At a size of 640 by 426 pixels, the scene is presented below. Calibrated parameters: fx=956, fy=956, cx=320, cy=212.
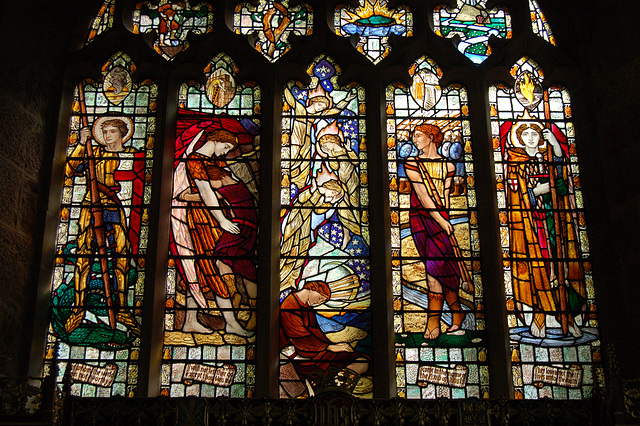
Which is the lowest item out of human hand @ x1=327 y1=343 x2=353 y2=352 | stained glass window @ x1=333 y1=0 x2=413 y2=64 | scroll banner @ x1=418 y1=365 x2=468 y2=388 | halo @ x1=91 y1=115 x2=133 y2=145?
scroll banner @ x1=418 y1=365 x2=468 y2=388

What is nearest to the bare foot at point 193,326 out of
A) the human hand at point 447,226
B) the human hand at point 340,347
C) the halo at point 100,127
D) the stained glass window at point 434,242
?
the human hand at point 340,347

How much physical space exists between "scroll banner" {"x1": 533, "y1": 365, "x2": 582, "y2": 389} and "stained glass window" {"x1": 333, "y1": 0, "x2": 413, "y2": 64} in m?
3.74

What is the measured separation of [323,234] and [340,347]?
3.88ft

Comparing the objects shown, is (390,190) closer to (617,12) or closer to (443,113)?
(443,113)

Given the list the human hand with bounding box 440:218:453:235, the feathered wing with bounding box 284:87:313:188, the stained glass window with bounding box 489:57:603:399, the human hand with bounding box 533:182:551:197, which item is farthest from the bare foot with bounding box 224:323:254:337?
the human hand with bounding box 533:182:551:197

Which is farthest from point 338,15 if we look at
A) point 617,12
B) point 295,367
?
point 295,367

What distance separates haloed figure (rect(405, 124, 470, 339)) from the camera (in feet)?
31.0

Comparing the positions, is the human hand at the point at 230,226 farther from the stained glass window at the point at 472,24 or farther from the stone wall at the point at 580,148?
the stained glass window at the point at 472,24

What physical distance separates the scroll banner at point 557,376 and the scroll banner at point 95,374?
4038mm

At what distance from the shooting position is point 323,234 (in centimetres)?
970

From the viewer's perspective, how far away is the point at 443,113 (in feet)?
33.8

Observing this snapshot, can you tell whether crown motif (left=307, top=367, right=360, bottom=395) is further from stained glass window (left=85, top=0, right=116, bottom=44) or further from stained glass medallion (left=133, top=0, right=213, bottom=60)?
stained glass window (left=85, top=0, right=116, bottom=44)

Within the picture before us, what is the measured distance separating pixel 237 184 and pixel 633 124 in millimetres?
4035

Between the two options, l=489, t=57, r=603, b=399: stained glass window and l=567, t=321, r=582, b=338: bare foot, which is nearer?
l=489, t=57, r=603, b=399: stained glass window
